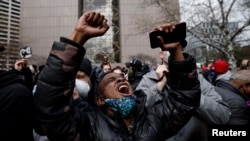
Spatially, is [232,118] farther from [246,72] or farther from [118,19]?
[118,19]

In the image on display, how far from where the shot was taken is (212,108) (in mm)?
2270

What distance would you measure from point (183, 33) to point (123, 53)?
1598 inches

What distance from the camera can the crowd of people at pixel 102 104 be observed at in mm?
1411

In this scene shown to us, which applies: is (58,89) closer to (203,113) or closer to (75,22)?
(203,113)

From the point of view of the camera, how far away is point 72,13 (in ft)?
145

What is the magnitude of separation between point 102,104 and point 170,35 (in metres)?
0.62

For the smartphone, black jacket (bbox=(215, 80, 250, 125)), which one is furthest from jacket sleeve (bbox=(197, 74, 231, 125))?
the smartphone

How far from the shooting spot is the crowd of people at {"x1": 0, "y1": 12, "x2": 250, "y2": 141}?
141 cm

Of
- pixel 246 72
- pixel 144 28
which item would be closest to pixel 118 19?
pixel 144 28

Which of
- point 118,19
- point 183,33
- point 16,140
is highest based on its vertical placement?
point 118,19

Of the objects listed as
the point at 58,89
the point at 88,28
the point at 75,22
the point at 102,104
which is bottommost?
the point at 102,104

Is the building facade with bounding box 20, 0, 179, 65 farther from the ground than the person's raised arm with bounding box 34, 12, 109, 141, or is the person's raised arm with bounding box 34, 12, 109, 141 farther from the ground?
the building facade with bounding box 20, 0, 179, 65

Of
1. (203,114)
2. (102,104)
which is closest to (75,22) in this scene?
(203,114)

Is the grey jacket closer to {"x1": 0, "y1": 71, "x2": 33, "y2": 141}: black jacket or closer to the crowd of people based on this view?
the crowd of people
